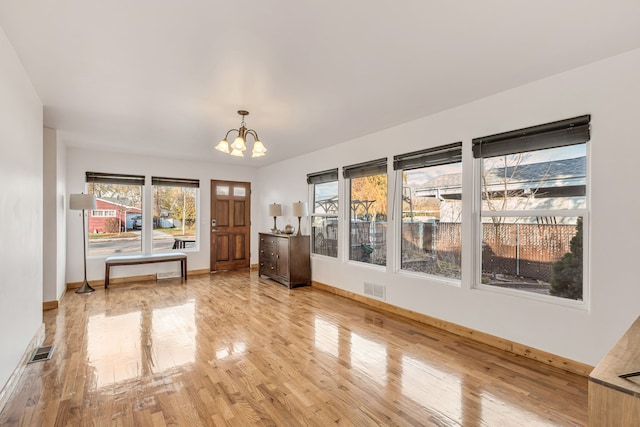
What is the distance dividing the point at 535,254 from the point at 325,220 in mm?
3200

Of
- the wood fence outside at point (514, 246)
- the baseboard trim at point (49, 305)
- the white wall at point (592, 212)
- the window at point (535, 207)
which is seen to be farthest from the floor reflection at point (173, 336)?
the window at point (535, 207)

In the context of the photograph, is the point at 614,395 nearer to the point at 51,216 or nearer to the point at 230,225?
the point at 51,216

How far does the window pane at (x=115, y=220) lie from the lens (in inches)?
219

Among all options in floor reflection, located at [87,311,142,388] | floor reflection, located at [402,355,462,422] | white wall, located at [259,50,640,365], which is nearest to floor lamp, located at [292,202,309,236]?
white wall, located at [259,50,640,365]

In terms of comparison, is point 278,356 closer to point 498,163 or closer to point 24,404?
point 24,404

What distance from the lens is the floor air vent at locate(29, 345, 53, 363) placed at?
264 centimetres

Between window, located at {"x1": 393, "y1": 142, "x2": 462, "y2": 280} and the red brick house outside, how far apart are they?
16.6 ft

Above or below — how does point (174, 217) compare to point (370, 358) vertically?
above

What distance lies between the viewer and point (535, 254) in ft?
9.27

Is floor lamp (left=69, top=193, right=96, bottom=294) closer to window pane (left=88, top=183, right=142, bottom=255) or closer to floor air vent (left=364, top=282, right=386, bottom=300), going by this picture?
window pane (left=88, top=183, right=142, bottom=255)

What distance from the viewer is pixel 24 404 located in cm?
204

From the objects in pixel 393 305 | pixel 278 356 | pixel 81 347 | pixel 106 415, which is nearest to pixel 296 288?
pixel 393 305

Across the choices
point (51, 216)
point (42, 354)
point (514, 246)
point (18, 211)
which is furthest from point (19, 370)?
point (514, 246)

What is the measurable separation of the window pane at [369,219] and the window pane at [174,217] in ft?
12.0
